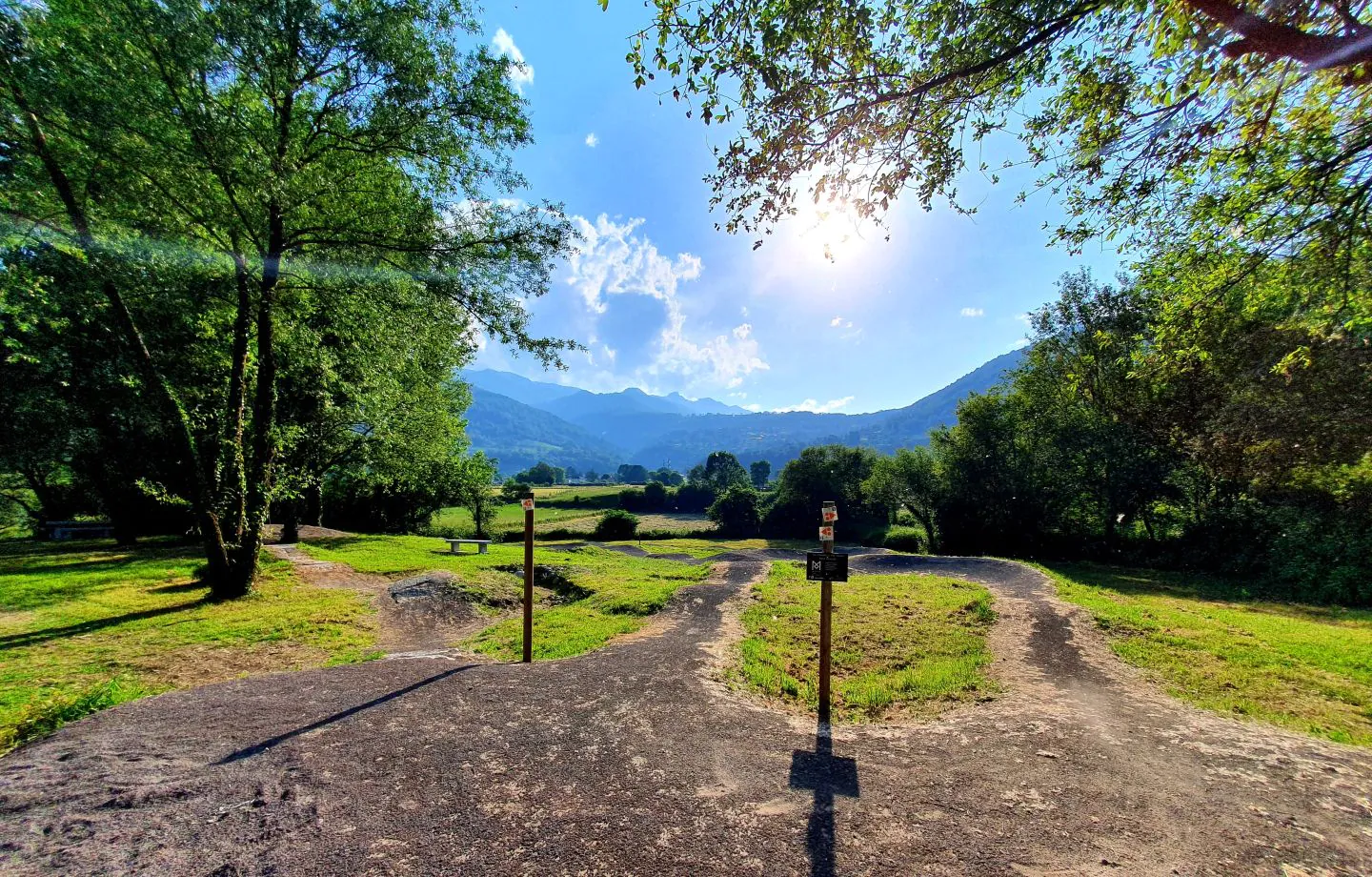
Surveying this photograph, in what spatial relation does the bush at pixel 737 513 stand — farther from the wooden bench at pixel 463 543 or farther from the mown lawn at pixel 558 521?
the wooden bench at pixel 463 543

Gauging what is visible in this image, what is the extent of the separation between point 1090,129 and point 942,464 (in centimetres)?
2744

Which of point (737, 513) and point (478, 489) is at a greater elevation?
point (478, 489)

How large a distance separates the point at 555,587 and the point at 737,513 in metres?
40.2

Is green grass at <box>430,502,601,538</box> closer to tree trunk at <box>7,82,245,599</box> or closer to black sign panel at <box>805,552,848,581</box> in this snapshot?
tree trunk at <box>7,82,245,599</box>

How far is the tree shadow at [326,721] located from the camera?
14.7 ft

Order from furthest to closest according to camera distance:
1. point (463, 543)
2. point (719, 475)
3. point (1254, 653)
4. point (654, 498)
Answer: point (719, 475) → point (654, 498) → point (463, 543) → point (1254, 653)

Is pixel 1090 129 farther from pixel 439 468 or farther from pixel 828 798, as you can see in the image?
pixel 439 468

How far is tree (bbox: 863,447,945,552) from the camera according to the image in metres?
31.8

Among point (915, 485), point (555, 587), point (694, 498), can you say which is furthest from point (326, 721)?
point (694, 498)

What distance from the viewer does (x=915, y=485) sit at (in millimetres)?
32562

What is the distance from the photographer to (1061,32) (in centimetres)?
515

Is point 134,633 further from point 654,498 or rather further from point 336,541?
point 654,498

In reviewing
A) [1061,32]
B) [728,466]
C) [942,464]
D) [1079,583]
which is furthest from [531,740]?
[728,466]

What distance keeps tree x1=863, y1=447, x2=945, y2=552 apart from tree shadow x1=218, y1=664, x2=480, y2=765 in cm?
3119
